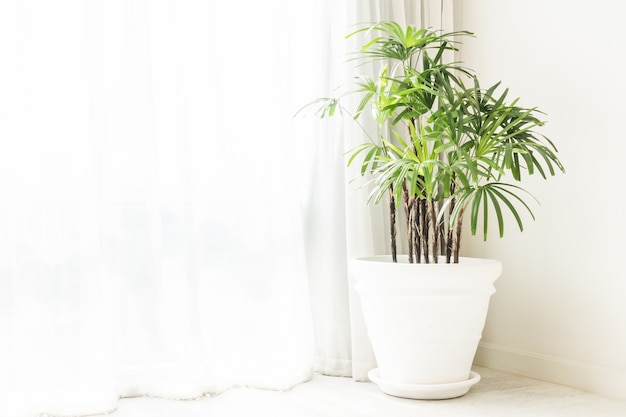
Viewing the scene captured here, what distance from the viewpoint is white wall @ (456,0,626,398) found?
230 centimetres

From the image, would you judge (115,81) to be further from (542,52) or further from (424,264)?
(542,52)

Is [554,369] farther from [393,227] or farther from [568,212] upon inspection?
[393,227]

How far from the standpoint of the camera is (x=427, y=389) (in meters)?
2.18

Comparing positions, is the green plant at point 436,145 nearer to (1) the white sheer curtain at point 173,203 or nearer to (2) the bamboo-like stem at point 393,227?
(2) the bamboo-like stem at point 393,227

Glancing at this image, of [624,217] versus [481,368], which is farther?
[481,368]

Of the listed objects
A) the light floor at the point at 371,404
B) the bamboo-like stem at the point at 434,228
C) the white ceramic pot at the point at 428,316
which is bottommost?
the light floor at the point at 371,404

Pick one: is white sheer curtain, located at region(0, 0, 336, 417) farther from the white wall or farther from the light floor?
the white wall

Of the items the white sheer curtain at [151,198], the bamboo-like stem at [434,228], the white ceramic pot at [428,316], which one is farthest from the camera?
the bamboo-like stem at [434,228]

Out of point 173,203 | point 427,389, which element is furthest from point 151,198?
point 427,389

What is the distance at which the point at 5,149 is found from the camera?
6.71ft

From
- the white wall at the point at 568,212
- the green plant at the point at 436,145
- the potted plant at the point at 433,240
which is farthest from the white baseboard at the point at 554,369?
the green plant at the point at 436,145

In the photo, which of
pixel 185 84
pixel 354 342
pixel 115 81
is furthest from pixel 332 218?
pixel 115 81

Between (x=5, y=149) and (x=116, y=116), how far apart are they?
33 centimetres

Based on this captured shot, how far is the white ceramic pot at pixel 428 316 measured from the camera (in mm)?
2174
